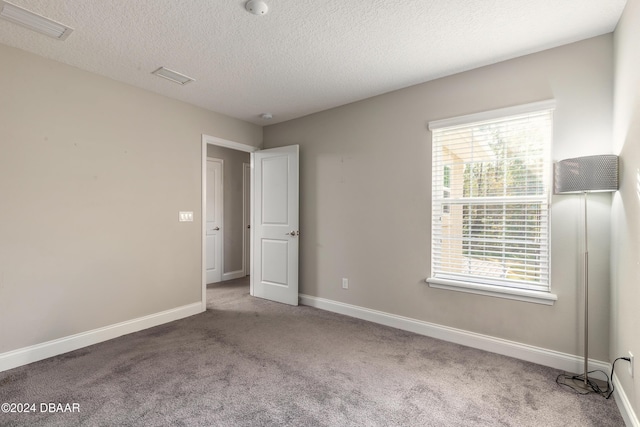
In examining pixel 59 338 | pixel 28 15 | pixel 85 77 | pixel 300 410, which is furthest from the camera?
pixel 85 77

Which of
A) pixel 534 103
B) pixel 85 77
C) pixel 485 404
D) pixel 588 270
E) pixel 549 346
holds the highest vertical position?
pixel 85 77

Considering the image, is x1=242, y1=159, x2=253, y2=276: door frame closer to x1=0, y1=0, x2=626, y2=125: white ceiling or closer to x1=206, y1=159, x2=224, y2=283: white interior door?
x1=206, y1=159, x2=224, y2=283: white interior door

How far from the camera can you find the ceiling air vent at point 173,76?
2.78 metres

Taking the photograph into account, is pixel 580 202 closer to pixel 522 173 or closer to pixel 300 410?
pixel 522 173

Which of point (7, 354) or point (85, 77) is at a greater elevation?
point (85, 77)

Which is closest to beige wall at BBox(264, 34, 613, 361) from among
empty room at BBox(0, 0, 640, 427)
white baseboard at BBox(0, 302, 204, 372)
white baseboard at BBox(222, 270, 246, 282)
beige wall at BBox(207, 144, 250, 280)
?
empty room at BBox(0, 0, 640, 427)

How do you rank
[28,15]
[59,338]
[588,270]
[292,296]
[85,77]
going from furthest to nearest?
[292,296]
[85,77]
[59,338]
[588,270]
[28,15]

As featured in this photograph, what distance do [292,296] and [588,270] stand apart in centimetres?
303

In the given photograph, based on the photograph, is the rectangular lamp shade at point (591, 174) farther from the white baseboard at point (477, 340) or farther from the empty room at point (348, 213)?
the white baseboard at point (477, 340)

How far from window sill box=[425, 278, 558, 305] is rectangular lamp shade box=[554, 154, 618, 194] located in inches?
34.7

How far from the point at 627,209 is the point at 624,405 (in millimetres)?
1161

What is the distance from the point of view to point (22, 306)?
2.42 m

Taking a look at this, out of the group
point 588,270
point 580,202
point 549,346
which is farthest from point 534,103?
point 549,346

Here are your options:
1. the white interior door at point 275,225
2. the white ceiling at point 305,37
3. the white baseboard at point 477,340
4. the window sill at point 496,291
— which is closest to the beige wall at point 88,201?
the white ceiling at point 305,37
